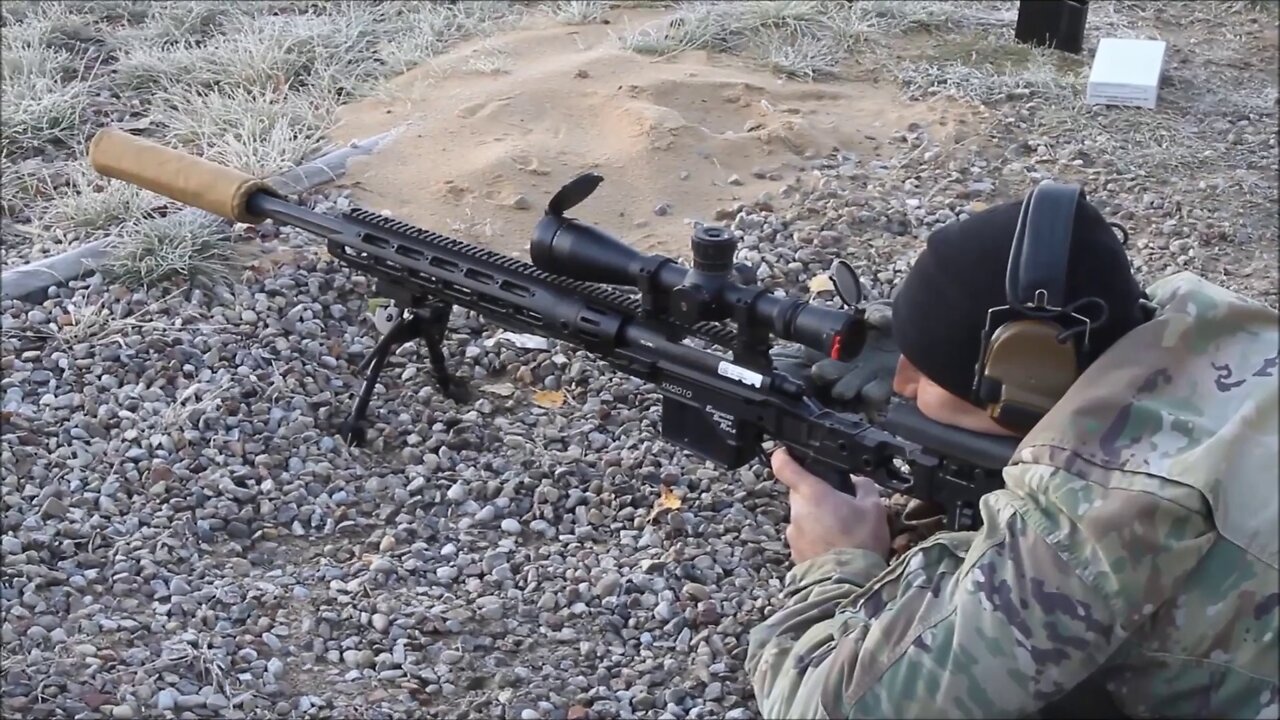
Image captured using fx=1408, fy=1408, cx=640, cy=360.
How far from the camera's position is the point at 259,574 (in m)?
3.93

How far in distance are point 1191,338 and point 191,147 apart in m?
5.23

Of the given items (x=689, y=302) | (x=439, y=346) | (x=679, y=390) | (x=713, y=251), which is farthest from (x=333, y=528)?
(x=713, y=251)

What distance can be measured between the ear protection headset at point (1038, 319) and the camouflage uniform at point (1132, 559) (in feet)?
0.22

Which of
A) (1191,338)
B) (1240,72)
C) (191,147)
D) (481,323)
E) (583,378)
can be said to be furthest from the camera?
(1240,72)

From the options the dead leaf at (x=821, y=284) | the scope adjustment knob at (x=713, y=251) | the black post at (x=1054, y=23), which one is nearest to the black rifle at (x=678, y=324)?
the scope adjustment knob at (x=713, y=251)

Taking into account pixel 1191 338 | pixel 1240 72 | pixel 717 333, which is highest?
pixel 1191 338

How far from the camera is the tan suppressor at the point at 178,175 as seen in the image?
14.5 feet

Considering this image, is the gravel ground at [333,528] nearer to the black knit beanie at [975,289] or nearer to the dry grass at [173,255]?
the dry grass at [173,255]

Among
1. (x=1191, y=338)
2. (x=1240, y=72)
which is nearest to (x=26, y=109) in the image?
(x=1191, y=338)

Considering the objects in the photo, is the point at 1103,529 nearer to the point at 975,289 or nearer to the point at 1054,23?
the point at 975,289

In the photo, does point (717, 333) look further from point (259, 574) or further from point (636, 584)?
point (259, 574)

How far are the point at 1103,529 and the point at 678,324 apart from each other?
1592 millimetres

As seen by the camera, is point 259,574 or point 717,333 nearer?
point 717,333

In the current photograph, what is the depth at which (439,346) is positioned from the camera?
462 centimetres
